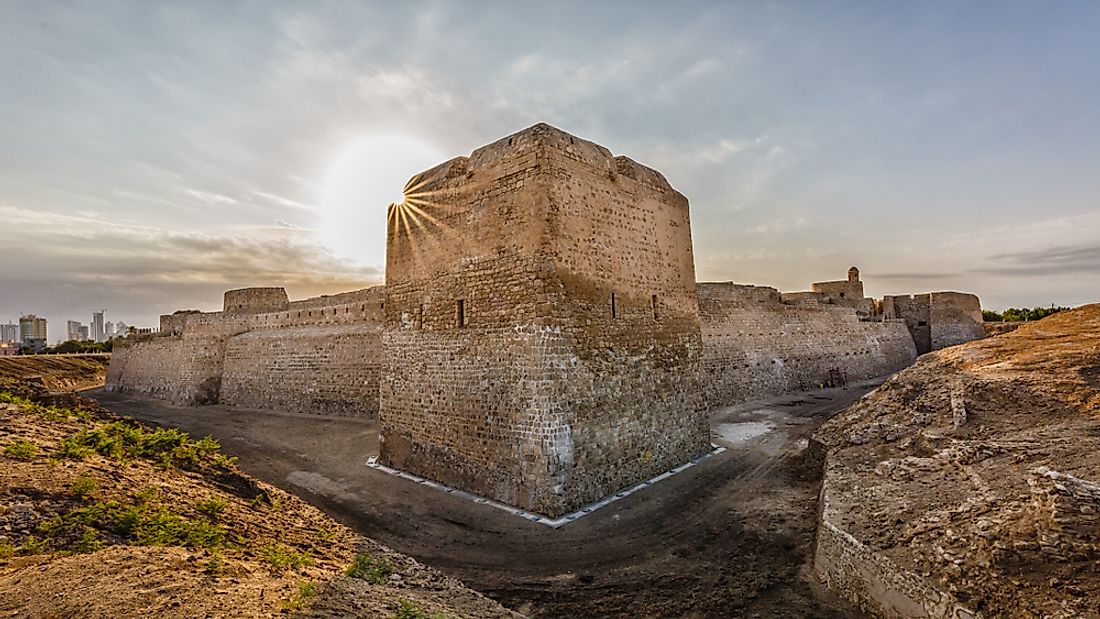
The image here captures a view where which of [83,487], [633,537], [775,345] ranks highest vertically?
[775,345]

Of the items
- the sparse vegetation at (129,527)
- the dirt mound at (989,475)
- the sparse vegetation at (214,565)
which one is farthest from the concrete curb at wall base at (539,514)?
the sparse vegetation at (214,565)

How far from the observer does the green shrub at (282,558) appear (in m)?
4.61

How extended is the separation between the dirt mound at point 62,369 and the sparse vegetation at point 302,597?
31875 millimetres

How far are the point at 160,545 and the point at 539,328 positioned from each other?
530 cm

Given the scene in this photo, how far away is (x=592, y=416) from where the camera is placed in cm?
870

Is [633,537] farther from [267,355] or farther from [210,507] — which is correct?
[267,355]

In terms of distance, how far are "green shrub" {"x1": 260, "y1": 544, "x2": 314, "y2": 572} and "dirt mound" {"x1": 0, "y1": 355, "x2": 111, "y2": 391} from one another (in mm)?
30632

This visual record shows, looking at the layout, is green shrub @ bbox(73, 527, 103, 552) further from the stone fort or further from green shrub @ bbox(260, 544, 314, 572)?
the stone fort

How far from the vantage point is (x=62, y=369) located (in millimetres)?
31875

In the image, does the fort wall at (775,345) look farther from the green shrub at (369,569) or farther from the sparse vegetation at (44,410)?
the sparse vegetation at (44,410)

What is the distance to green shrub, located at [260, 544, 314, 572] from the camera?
461 cm

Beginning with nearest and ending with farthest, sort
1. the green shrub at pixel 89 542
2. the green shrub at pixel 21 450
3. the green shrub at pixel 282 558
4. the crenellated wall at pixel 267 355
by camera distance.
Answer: the green shrub at pixel 89 542, the green shrub at pixel 282 558, the green shrub at pixel 21 450, the crenellated wall at pixel 267 355

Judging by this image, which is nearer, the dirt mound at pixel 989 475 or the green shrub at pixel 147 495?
the dirt mound at pixel 989 475

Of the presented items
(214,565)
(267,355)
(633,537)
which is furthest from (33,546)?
(267,355)
